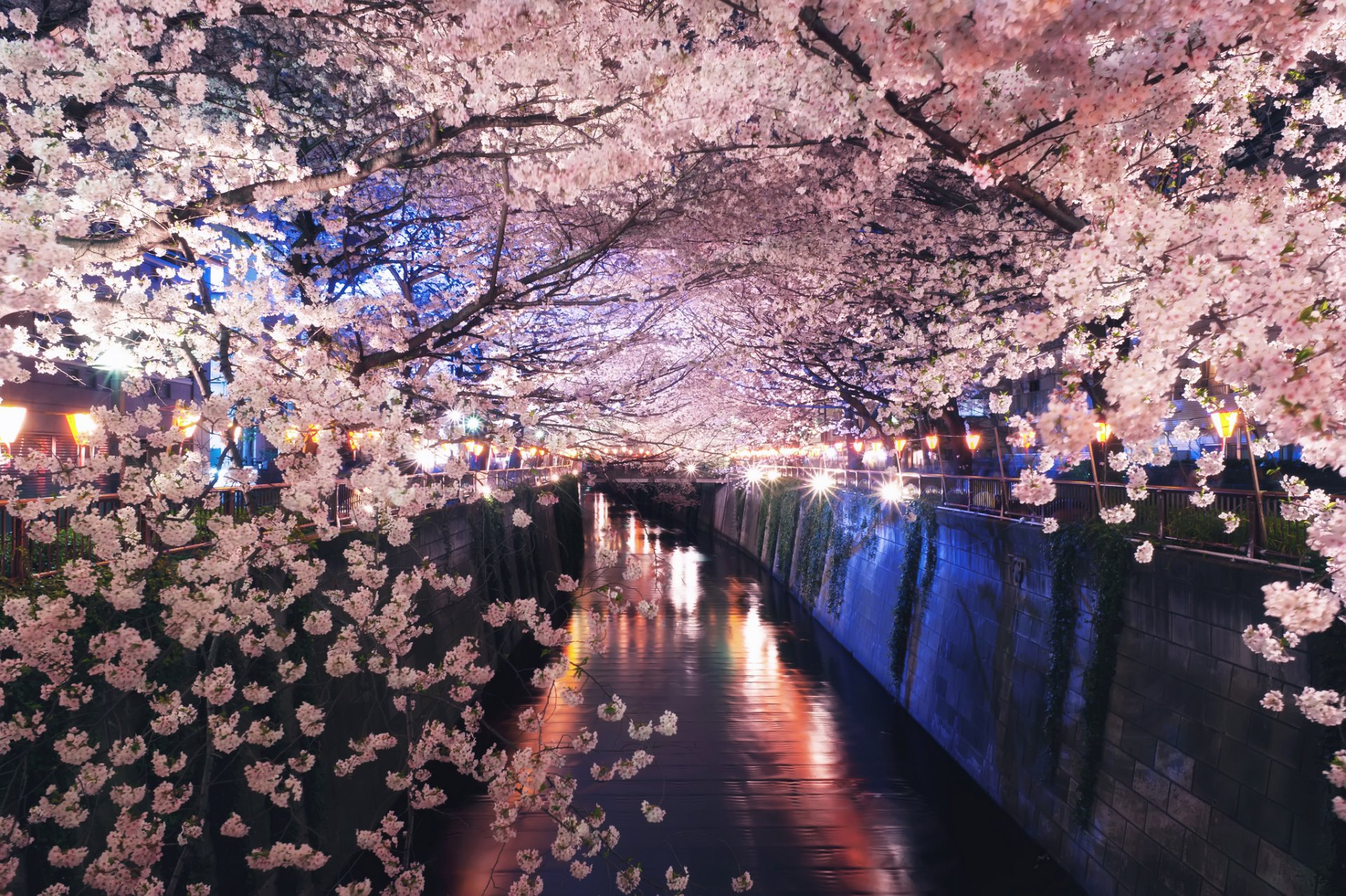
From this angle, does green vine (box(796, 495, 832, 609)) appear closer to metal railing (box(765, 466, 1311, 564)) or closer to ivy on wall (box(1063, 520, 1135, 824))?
metal railing (box(765, 466, 1311, 564))

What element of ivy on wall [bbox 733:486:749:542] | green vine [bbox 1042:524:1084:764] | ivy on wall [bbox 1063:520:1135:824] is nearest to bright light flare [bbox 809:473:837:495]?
ivy on wall [bbox 733:486:749:542]

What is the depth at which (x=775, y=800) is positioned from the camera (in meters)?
12.8

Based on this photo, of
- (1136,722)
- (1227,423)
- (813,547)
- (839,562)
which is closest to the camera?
(1136,722)

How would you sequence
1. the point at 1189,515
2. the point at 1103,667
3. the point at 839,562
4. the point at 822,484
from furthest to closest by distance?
the point at 822,484 → the point at 839,562 → the point at 1103,667 → the point at 1189,515

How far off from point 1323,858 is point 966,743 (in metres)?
7.94

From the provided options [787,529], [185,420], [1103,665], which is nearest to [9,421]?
[185,420]

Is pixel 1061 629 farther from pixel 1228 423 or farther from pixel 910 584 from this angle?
pixel 1228 423

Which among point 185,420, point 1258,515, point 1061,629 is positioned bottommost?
point 1061,629

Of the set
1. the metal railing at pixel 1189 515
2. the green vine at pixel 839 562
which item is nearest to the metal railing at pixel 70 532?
the metal railing at pixel 1189 515

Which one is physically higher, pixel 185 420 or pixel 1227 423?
pixel 1227 423

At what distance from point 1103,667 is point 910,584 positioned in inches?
319

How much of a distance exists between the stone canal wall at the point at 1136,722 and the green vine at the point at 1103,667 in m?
0.05

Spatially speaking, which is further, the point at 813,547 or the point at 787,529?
the point at 787,529

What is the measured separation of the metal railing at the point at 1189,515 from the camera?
6.94m
